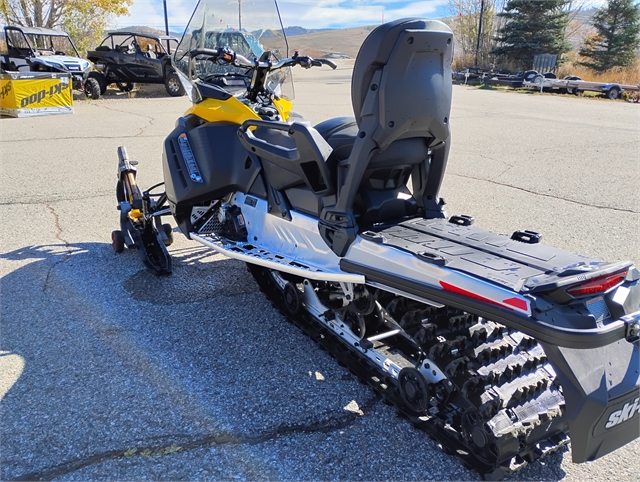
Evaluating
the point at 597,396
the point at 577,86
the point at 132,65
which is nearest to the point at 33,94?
the point at 132,65

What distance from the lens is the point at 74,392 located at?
9.46 ft

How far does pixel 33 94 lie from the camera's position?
Result: 1277 centimetres

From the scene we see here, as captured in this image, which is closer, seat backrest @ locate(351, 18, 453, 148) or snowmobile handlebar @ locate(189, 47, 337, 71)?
seat backrest @ locate(351, 18, 453, 148)

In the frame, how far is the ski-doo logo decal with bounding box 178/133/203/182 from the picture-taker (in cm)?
393

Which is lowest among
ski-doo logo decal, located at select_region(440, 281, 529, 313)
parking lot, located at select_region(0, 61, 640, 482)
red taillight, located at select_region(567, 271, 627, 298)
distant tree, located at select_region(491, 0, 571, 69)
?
parking lot, located at select_region(0, 61, 640, 482)

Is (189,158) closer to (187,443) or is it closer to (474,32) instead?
(187,443)

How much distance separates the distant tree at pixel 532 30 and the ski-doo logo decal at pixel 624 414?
32.1 metres

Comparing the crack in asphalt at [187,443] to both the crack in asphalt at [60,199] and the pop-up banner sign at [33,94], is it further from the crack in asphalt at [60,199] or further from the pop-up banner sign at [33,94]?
the pop-up banner sign at [33,94]

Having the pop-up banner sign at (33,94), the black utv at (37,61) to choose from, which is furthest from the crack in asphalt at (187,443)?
the black utv at (37,61)

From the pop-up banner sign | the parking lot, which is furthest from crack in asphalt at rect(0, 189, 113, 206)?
the pop-up banner sign

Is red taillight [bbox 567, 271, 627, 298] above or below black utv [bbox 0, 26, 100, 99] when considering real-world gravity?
below

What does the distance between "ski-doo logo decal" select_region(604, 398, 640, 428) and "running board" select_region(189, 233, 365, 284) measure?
1179 mm

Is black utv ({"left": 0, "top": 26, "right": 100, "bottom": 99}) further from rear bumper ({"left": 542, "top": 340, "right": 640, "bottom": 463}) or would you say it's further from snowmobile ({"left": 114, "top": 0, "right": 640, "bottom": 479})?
rear bumper ({"left": 542, "top": 340, "right": 640, "bottom": 463})

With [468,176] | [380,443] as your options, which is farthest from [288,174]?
[468,176]
